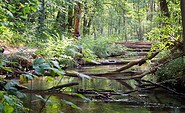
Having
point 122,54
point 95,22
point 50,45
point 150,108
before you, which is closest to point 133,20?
point 95,22

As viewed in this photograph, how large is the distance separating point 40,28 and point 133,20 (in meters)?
31.1

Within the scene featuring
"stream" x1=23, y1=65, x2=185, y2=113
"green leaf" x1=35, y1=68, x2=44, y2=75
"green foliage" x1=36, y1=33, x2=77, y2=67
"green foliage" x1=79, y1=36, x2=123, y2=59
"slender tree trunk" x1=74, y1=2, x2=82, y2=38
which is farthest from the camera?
"green foliage" x1=79, y1=36, x2=123, y2=59

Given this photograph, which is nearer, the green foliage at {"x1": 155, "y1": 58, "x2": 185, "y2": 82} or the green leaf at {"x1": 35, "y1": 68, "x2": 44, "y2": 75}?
the green leaf at {"x1": 35, "y1": 68, "x2": 44, "y2": 75}

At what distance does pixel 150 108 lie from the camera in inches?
241

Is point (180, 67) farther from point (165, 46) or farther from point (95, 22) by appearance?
point (95, 22)

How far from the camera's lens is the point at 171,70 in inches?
324

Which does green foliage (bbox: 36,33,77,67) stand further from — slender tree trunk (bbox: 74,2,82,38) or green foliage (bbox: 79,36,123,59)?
green foliage (bbox: 79,36,123,59)

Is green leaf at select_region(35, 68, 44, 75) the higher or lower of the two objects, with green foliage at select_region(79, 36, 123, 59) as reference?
lower

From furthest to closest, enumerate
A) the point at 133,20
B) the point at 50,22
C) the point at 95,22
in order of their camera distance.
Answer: the point at 133,20, the point at 95,22, the point at 50,22

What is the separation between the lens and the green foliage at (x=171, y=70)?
7.88 meters

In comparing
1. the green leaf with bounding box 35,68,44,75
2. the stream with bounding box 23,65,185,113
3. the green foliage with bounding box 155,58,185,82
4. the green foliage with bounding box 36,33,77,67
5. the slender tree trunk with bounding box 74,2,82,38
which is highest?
the slender tree trunk with bounding box 74,2,82,38

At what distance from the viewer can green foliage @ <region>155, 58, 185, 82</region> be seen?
7.88m

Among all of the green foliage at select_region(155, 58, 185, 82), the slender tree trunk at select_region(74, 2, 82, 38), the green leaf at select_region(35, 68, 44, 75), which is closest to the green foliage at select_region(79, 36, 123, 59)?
the slender tree trunk at select_region(74, 2, 82, 38)

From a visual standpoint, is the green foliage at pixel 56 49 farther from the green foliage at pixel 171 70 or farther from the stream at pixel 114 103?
the green foliage at pixel 171 70
